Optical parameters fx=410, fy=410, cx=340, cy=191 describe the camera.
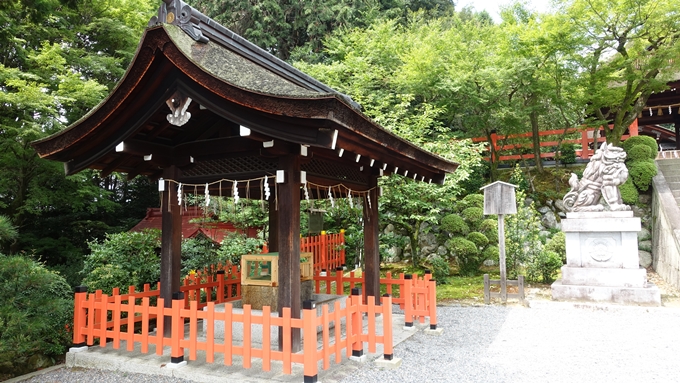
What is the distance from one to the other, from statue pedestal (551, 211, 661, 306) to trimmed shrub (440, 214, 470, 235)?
2.84 meters

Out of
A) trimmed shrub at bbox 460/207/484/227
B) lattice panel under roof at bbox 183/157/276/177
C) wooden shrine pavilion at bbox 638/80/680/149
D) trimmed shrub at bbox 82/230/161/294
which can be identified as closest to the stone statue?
trimmed shrub at bbox 460/207/484/227

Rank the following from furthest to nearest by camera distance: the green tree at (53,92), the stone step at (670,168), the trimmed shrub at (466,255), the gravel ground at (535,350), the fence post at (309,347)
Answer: the stone step at (670,168) < the trimmed shrub at (466,255) < the green tree at (53,92) < the gravel ground at (535,350) < the fence post at (309,347)

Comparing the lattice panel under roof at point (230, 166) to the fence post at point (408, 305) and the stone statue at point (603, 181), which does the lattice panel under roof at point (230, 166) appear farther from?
the stone statue at point (603, 181)

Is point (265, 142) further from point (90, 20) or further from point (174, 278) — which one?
point (90, 20)

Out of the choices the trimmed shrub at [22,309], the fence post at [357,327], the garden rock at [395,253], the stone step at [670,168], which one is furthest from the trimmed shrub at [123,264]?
the stone step at [670,168]

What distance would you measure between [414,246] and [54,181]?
10.1 meters

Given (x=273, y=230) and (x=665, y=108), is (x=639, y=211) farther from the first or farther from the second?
(x=273, y=230)

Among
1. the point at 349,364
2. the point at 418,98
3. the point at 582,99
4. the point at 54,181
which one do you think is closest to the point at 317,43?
the point at 418,98

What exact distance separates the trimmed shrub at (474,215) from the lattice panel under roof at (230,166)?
27.6ft

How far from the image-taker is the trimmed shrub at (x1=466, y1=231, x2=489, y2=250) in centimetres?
1146

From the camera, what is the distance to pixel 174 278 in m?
5.57

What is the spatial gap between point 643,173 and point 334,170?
13.1 meters

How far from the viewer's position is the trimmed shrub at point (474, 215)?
11.9m

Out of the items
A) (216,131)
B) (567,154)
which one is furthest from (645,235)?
(216,131)
